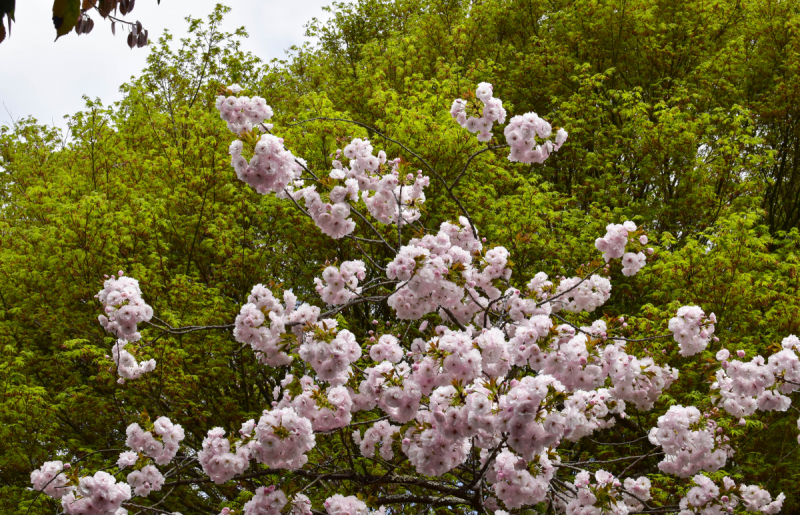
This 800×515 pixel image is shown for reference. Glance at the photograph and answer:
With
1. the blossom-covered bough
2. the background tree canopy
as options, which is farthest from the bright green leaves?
the background tree canopy

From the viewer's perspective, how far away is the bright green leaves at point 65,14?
1718mm

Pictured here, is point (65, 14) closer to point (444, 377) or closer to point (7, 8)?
point (7, 8)

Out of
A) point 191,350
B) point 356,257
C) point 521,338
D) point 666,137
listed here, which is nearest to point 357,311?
point 356,257

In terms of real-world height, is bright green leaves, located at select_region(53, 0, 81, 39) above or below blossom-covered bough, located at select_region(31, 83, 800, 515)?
below

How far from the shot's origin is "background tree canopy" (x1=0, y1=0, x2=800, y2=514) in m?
8.21

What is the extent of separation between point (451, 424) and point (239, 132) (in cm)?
282

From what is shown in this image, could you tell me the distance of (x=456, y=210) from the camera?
9.55 m

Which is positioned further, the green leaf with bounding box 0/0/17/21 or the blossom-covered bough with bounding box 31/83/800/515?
the blossom-covered bough with bounding box 31/83/800/515

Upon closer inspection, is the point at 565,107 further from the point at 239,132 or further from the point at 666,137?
the point at 239,132

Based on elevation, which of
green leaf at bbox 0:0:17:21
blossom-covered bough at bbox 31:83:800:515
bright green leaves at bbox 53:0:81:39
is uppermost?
blossom-covered bough at bbox 31:83:800:515

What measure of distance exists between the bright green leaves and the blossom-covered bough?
268cm

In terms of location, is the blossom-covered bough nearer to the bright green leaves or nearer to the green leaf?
the bright green leaves

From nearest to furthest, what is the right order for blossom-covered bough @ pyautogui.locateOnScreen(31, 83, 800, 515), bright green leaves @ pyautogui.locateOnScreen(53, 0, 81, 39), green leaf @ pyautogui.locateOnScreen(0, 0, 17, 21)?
green leaf @ pyautogui.locateOnScreen(0, 0, 17, 21) < bright green leaves @ pyautogui.locateOnScreen(53, 0, 81, 39) < blossom-covered bough @ pyautogui.locateOnScreen(31, 83, 800, 515)

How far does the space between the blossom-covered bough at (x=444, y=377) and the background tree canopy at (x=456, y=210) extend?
153cm
